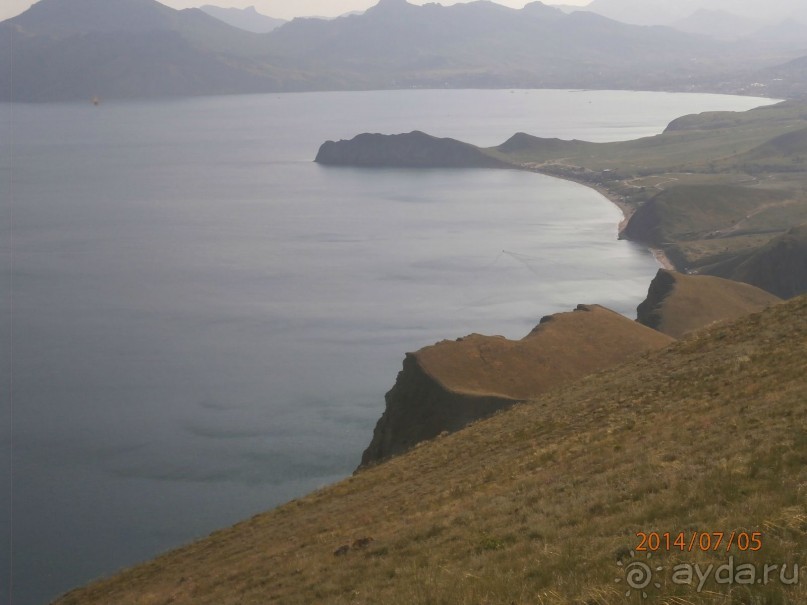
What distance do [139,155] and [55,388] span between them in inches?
5091

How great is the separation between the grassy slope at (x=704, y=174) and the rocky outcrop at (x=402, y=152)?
238 inches

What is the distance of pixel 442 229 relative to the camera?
10075 centimetres

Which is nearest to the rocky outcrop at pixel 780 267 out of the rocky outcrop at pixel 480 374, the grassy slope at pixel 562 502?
the rocky outcrop at pixel 480 374

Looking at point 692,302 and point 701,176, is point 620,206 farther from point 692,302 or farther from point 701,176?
point 692,302

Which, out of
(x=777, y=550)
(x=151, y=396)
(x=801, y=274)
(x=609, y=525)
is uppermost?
(x=777, y=550)

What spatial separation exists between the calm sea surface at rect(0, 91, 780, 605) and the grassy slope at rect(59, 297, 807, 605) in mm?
14240

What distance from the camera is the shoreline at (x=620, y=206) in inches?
3347

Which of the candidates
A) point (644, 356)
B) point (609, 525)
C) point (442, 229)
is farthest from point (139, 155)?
point (609, 525)

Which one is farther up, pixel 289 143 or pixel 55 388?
pixel 289 143

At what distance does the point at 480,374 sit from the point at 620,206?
Answer: 8737cm

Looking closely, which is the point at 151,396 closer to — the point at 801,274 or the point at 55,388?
the point at 55,388
